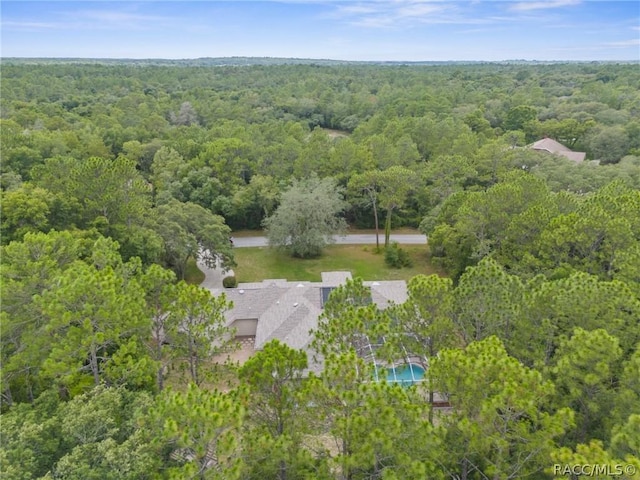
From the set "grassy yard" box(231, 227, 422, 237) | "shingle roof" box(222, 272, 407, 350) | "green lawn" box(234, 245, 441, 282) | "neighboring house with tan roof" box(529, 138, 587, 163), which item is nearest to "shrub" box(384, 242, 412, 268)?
"green lawn" box(234, 245, 441, 282)

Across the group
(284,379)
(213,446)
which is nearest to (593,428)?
(284,379)

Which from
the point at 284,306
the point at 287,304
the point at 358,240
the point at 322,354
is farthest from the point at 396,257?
the point at 322,354

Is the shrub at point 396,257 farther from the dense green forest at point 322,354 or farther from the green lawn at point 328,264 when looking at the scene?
the dense green forest at point 322,354

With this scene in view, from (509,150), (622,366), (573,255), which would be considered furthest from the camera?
(509,150)

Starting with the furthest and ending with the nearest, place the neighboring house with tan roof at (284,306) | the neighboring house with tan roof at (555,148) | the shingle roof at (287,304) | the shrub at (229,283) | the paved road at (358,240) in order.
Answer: the neighboring house with tan roof at (555,148), the paved road at (358,240), the shrub at (229,283), the neighboring house with tan roof at (284,306), the shingle roof at (287,304)

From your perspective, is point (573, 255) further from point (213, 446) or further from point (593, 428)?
point (213, 446)

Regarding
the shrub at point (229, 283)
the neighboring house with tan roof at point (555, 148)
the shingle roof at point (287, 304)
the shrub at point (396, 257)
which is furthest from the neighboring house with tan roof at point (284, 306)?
the neighboring house with tan roof at point (555, 148)
